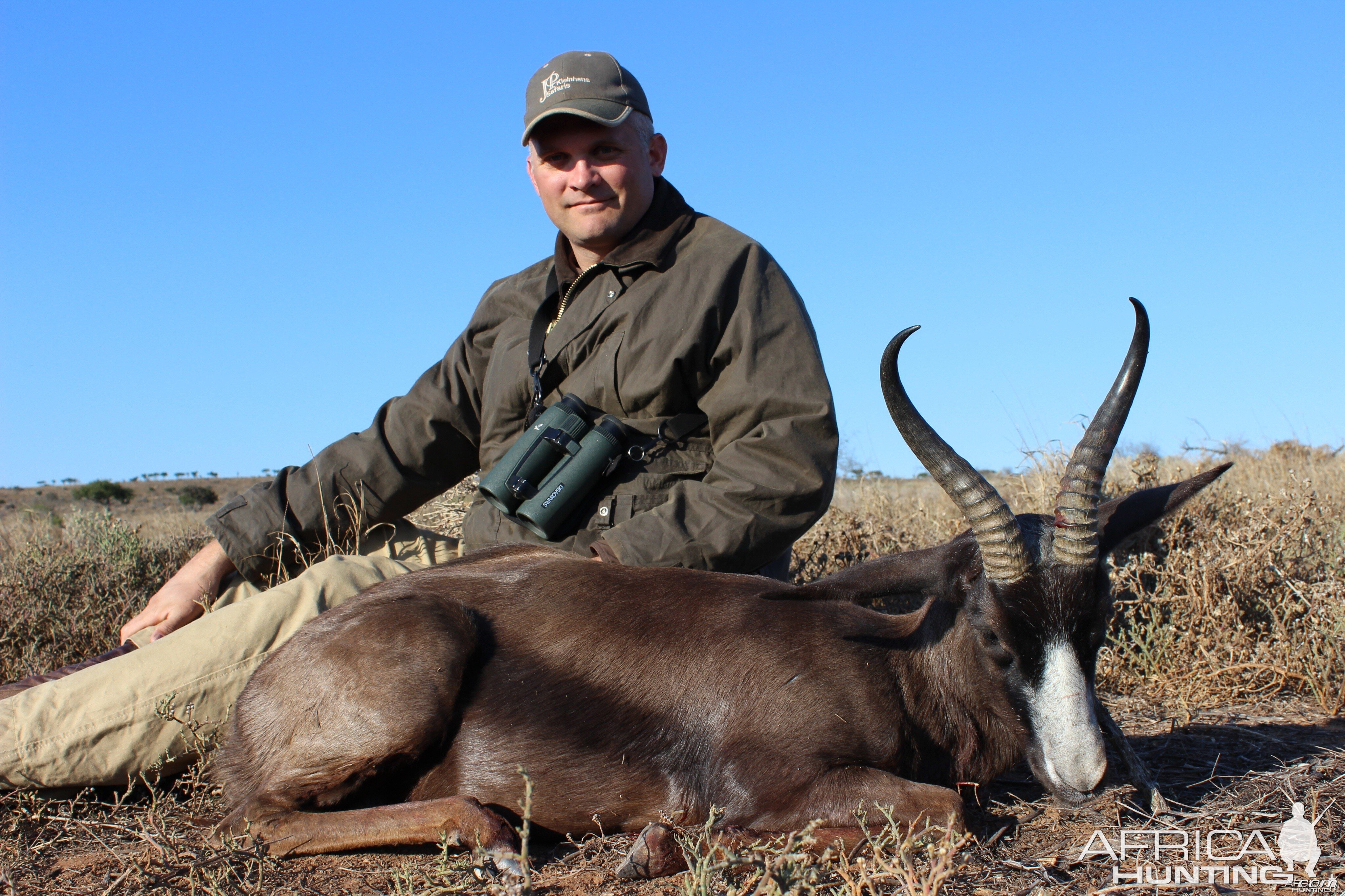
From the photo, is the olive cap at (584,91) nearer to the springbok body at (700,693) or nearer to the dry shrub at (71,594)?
the springbok body at (700,693)

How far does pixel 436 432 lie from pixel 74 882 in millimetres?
2709

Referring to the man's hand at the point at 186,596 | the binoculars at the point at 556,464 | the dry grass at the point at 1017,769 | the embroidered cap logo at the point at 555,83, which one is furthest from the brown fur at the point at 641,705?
the embroidered cap logo at the point at 555,83

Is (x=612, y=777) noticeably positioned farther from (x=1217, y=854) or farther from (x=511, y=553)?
(x=1217, y=854)

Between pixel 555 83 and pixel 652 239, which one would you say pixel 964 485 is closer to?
pixel 652 239

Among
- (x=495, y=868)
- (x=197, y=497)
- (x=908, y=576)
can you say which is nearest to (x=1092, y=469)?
(x=908, y=576)

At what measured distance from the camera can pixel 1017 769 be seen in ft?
13.7

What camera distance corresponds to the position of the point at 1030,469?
25.7ft

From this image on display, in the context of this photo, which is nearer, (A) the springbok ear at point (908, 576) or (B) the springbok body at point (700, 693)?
(B) the springbok body at point (700, 693)

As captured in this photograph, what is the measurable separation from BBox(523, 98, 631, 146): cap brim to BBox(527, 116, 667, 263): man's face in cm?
6

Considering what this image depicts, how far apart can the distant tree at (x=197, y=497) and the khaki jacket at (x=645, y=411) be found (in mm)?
27052

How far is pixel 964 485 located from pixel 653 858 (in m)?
1.58

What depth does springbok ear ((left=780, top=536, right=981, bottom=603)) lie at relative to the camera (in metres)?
3.51

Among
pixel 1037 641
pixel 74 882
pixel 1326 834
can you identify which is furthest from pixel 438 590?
pixel 1326 834

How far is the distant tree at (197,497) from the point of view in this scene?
101 feet
